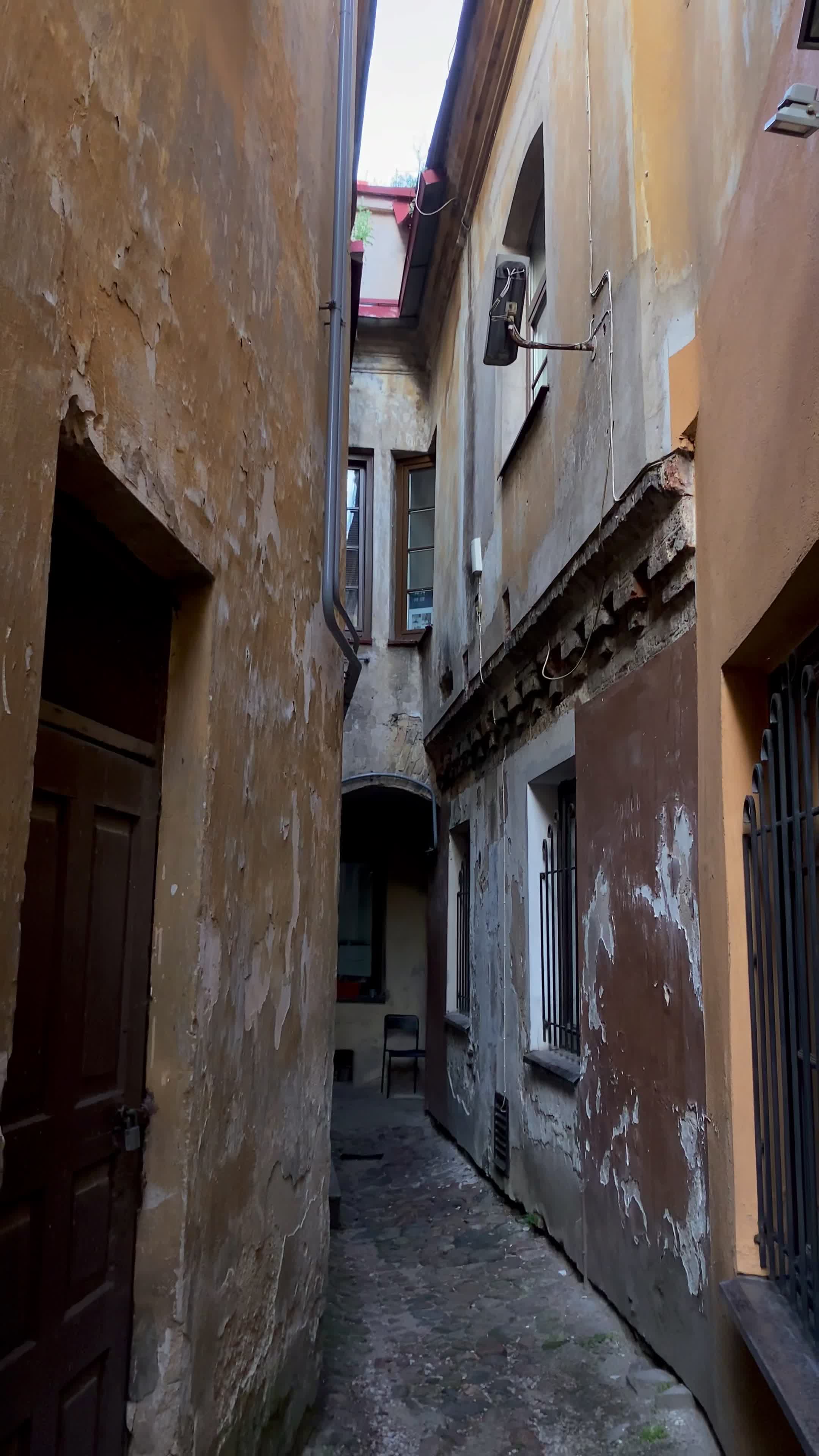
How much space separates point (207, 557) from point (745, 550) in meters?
1.46

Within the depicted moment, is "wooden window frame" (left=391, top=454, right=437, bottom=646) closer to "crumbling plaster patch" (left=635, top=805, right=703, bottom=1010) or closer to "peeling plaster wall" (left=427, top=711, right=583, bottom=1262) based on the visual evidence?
"peeling plaster wall" (left=427, top=711, right=583, bottom=1262)

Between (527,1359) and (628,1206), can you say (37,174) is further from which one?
(527,1359)

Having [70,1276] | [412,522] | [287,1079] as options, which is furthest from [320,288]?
[412,522]

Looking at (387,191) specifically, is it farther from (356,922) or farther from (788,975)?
(788,975)

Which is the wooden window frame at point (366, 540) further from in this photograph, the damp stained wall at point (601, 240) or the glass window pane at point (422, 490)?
the damp stained wall at point (601, 240)

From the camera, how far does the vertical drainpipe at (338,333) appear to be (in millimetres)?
3922

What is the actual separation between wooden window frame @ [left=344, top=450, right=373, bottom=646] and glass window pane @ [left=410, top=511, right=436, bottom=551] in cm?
41

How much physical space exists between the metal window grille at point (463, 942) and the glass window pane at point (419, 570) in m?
3.10

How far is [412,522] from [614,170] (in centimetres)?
632

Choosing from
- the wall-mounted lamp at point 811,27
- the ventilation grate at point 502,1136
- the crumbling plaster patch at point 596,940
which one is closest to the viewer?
the wall-mounted lamp at point 811,27

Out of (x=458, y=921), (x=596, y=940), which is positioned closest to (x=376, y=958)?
(x=458, y=921)

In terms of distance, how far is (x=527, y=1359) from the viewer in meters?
3.98

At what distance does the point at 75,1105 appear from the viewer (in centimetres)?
211

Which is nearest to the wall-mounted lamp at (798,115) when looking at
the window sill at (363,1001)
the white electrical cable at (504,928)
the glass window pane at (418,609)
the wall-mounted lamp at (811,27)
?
the wall-mounted lamp at (811,27)
